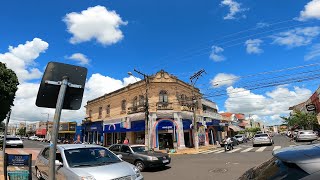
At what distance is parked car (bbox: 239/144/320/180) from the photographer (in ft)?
7.45

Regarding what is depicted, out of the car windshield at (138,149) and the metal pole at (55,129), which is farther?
the car windshield at (138,149)

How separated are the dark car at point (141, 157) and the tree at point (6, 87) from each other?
20.6 meters

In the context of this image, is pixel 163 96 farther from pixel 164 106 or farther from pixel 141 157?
pixel 141 157

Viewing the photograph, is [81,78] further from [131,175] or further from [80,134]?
[80,134]

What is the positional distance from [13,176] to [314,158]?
7.18m

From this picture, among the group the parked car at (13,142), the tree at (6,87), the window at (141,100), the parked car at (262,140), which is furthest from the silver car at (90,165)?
the parked car at (13,142)

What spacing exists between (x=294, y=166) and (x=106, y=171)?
17.8 ft

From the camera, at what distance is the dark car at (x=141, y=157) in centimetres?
1391

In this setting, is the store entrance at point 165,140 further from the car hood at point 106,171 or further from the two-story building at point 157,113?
the car hood at point 106,171

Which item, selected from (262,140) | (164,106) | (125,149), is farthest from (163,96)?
(125,149)

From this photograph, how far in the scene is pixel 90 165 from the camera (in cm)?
762

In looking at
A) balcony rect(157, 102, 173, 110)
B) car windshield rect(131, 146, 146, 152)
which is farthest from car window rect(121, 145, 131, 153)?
balcony rect(157, 102, 173, 110)

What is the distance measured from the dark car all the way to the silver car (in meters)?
5.41

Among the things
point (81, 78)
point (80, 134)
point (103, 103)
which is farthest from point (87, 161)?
point (80, 134)
